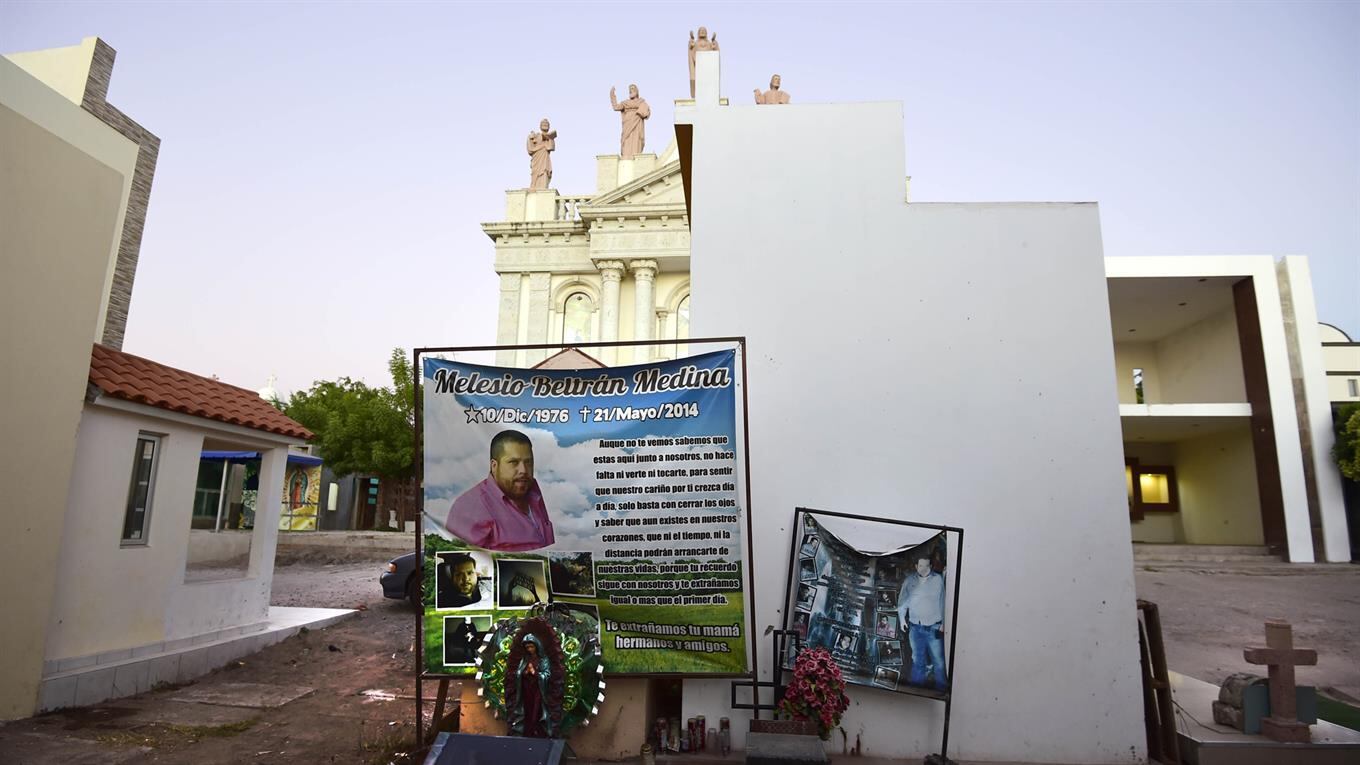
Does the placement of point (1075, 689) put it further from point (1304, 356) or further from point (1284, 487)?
point (1304, 356)

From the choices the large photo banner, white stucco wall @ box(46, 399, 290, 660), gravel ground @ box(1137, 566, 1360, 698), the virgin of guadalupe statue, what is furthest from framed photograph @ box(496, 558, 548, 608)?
gravel ground @ box(1137, 566, 1360, 698)

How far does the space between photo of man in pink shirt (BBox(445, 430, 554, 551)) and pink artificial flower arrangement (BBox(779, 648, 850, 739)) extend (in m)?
1.89

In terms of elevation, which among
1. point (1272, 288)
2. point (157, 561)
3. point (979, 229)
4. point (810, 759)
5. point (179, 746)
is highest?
point (1272, 288)

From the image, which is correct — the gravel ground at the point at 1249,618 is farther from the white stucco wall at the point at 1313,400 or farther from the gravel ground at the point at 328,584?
the gravel ground at the point at 328,584

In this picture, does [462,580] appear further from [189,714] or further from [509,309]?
[509,309]

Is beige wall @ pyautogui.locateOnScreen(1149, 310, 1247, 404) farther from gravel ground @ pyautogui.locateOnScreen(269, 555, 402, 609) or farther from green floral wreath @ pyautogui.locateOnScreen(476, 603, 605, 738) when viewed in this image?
gravel ground @ pyautogui.locateOnScreen(269, 555, 402, 609)

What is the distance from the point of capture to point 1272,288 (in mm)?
17734

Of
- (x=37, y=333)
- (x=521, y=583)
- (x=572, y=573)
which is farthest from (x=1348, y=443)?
(x=37, y=333)

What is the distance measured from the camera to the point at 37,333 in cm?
571

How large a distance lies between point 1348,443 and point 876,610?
60.1 feet

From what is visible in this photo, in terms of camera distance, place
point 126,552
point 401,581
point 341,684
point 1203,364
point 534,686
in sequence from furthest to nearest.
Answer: point 1203,364
point 401,581
point 341,684
point 126,552
point 534,686

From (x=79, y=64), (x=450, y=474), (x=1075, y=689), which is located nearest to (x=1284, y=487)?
(x=1075, y=689)

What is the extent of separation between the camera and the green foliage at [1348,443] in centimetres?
1638

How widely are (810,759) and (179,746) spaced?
182 inches
